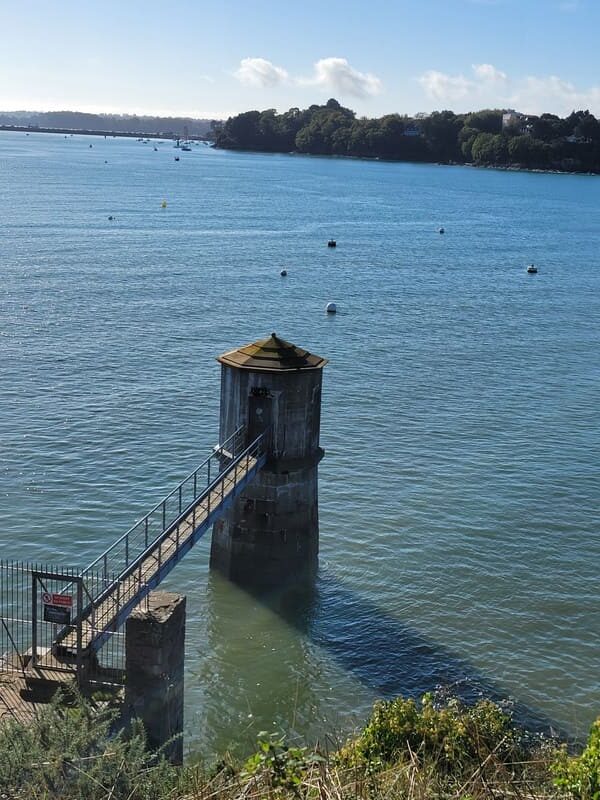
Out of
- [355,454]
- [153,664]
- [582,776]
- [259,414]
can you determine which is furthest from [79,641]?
[355,454]

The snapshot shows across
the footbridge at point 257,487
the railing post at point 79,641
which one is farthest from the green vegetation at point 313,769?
the footbridge at point 257,487

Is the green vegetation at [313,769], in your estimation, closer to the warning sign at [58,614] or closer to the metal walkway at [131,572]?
the metal walkway at [131,572]

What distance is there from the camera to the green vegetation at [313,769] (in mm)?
11711

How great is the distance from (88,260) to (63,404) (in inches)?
1682

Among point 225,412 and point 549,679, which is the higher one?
point 225,412

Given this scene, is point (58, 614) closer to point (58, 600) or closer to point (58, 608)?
point (58, 608)

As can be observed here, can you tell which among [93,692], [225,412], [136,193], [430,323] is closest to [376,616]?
[225,412]

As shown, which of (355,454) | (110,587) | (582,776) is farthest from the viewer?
(355,454)

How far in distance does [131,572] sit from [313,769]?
10.5 m

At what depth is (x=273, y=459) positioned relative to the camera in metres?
28.1

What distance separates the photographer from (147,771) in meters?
13.4

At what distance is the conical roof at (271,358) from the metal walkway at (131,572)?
6.38 ft

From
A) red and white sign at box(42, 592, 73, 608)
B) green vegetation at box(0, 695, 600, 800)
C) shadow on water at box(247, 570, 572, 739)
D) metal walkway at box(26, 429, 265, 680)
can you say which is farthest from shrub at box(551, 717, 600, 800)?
red and white sign at box(42, 592, 73, 608)

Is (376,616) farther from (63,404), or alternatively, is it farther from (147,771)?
(63,404)
